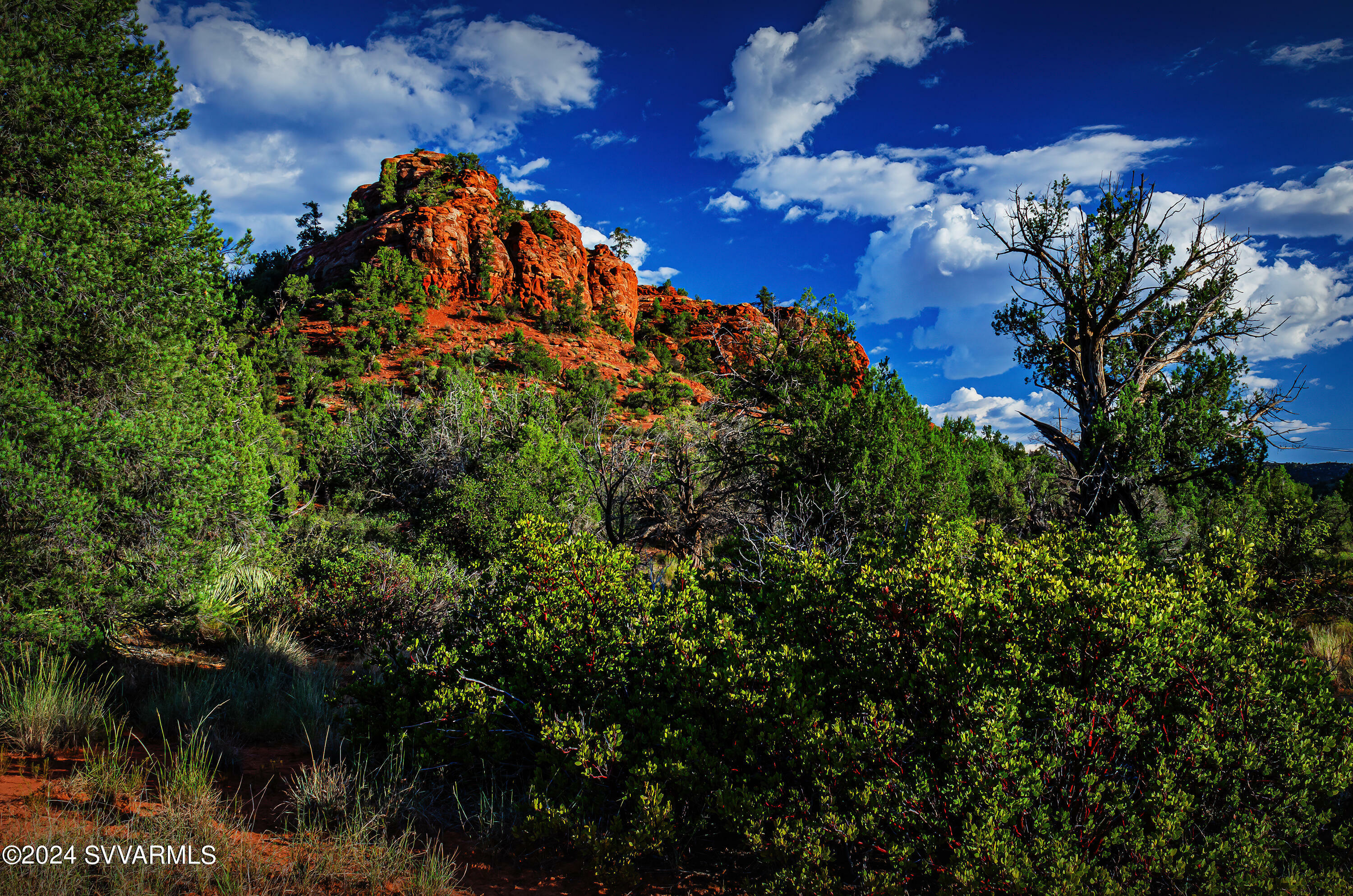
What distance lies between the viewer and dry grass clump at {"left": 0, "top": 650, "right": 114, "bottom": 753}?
4.57 m

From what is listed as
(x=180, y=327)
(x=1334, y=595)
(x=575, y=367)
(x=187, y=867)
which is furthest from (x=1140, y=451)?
(x=575, y=367)

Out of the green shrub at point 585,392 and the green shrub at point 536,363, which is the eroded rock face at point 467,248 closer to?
the green shrub at point 536,363

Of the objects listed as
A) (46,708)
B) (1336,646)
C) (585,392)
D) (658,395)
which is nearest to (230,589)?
(46,708)

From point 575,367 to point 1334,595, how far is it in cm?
3946

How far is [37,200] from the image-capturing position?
6.69 m

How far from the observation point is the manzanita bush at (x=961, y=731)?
9.52 feet

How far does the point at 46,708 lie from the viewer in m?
4.71

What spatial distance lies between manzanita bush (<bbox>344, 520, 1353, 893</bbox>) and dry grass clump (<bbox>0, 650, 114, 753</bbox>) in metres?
3.34

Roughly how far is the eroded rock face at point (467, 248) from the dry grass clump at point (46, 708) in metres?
46.7

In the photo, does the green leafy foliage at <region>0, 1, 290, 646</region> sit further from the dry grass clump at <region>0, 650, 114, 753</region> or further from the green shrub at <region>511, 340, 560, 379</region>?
the green shrub at <region>511, 340, 560, 379</region>

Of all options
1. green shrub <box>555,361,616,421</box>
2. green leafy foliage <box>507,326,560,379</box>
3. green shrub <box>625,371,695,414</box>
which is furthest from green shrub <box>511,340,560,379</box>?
green shrub <box>625,371,695,414</box>

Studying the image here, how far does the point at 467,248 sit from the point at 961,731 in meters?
54.8

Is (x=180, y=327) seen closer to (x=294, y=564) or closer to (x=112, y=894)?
(x=294, y=564)

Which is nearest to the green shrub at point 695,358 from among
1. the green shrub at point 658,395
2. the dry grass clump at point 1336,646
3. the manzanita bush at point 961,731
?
the green shrub at point 658,395
